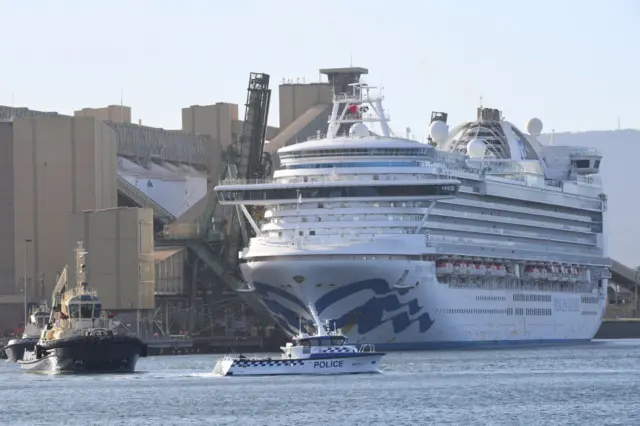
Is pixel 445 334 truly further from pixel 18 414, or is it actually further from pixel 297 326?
pixel 18 414

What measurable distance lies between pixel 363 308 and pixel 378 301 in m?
0.99

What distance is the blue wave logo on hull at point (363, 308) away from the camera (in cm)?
12144

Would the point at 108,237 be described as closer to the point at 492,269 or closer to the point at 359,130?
the point at 359,130

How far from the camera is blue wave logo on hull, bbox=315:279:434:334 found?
121 m

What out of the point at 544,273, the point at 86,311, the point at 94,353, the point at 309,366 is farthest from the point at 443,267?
the point at 309,366

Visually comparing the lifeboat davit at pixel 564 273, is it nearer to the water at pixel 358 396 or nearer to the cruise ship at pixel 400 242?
the cruise ship at pixel 400 242

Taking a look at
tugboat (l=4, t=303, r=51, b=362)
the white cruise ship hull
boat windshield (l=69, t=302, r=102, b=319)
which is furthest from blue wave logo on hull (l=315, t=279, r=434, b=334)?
boat windshield (l=69, t=302, r=102, b=319)

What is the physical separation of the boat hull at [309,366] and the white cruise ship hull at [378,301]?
20866 mm

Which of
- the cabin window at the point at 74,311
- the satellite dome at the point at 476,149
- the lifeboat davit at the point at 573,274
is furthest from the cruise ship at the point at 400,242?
the cabin window at the point at 74,311

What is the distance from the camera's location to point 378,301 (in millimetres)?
122250

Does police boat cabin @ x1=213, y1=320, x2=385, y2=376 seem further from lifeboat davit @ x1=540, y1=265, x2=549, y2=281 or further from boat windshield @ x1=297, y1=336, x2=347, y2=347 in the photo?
lifeboat davit @ x1=540, y1=265, x2=549, y2=281

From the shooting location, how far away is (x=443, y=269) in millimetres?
127500

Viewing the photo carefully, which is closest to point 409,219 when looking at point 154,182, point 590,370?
point 590,370

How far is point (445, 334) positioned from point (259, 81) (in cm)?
3211
